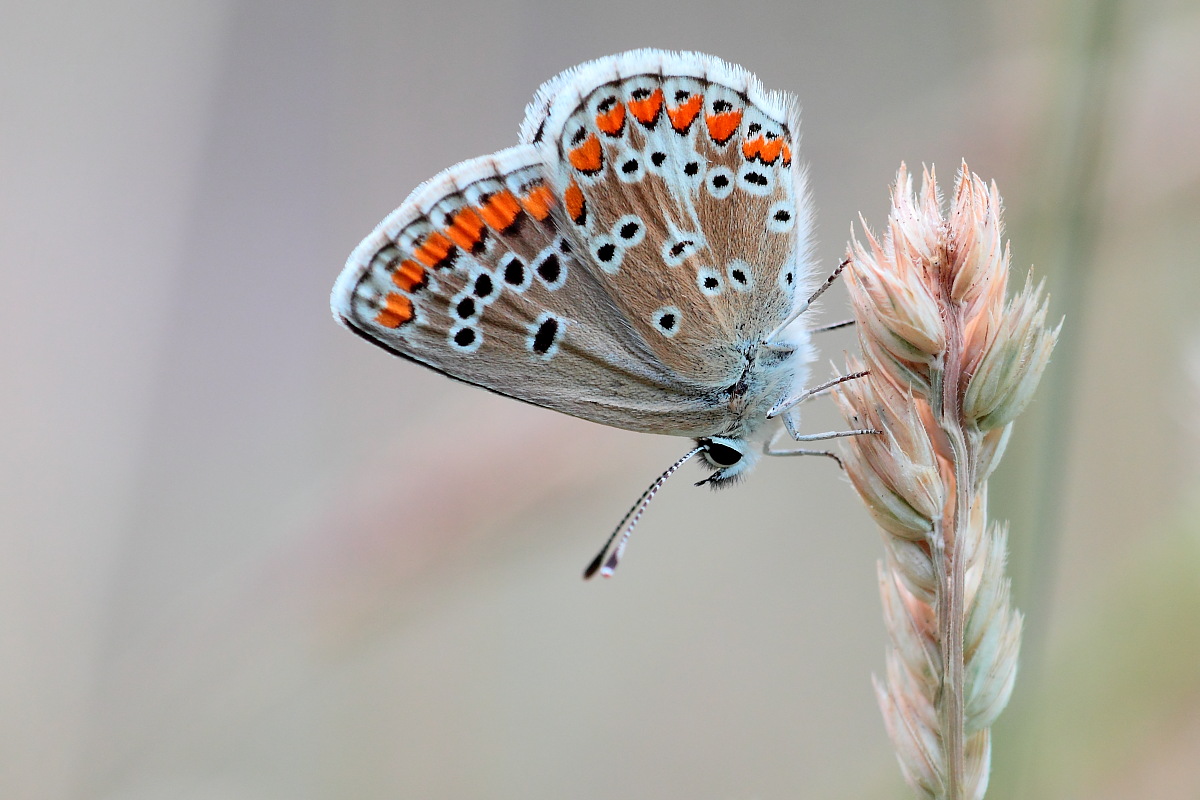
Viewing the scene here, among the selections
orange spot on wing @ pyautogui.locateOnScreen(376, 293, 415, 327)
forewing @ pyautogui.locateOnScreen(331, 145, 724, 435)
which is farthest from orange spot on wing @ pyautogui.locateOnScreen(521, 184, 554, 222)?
orange spot on wing @ pyautogui.locateOnScreen(376, 293, 415, 327)

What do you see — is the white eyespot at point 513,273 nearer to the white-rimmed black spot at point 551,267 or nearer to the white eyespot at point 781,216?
the white-rimmed black spot at point 551,267

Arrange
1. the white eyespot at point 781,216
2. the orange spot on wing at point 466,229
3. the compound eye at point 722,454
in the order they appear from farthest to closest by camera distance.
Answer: the compound eye at point 722,454, the white eyespot at point 781,216, the orange spot on wing at point 466,229

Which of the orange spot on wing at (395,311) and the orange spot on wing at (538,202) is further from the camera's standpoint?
the orange spot on wing at (538,202)

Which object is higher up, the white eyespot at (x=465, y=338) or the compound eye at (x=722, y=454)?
the white eyespot at (x=465, y=338)

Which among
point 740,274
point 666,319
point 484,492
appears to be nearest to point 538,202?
point 666,319

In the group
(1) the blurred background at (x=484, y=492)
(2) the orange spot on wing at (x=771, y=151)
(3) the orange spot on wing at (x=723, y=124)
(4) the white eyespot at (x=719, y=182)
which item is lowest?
(1) the blurred background at (x=484, y=492)

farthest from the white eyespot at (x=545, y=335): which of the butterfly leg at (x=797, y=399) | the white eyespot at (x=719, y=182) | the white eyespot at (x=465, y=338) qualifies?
the butterfly leg at (x=797, y=399)

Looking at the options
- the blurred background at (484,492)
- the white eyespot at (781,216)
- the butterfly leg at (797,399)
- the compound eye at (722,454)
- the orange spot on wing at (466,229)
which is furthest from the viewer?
the compound eye at (722,454)
